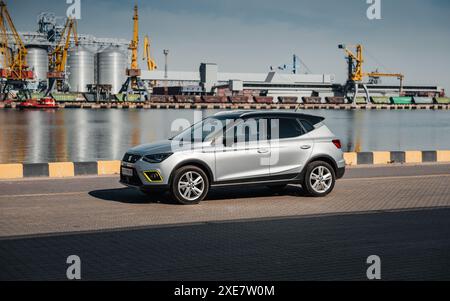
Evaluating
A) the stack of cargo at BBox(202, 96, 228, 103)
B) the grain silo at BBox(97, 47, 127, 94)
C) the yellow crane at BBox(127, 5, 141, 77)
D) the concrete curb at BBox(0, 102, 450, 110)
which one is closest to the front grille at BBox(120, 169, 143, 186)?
the concrete curb at BBox(0, 102, 450, 110)

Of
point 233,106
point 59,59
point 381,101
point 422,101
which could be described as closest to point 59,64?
point 59,59

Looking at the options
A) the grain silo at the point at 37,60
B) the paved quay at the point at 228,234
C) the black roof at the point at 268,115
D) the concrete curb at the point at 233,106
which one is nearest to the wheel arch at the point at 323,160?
the paved quay at the point at 228,234

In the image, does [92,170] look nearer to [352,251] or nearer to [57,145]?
[352,251]

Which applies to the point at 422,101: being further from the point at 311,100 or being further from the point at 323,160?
the point at 323,160

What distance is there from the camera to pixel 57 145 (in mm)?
33156

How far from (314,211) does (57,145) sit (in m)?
25.3

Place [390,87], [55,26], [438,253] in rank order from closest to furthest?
[438,253] < [55,26] < [390,87]

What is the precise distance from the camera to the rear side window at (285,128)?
1138 centimetres

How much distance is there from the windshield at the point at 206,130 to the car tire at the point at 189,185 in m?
0.60

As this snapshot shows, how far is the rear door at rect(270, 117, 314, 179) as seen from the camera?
11172 mm

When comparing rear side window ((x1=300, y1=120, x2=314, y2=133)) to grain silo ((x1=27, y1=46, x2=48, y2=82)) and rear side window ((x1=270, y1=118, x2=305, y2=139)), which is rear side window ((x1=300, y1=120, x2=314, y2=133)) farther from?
grain silo ((x1=27, y1=46, x2=48, y2=82))

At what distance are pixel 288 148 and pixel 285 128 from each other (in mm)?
438

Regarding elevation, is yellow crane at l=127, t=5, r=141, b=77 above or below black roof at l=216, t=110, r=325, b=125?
above
